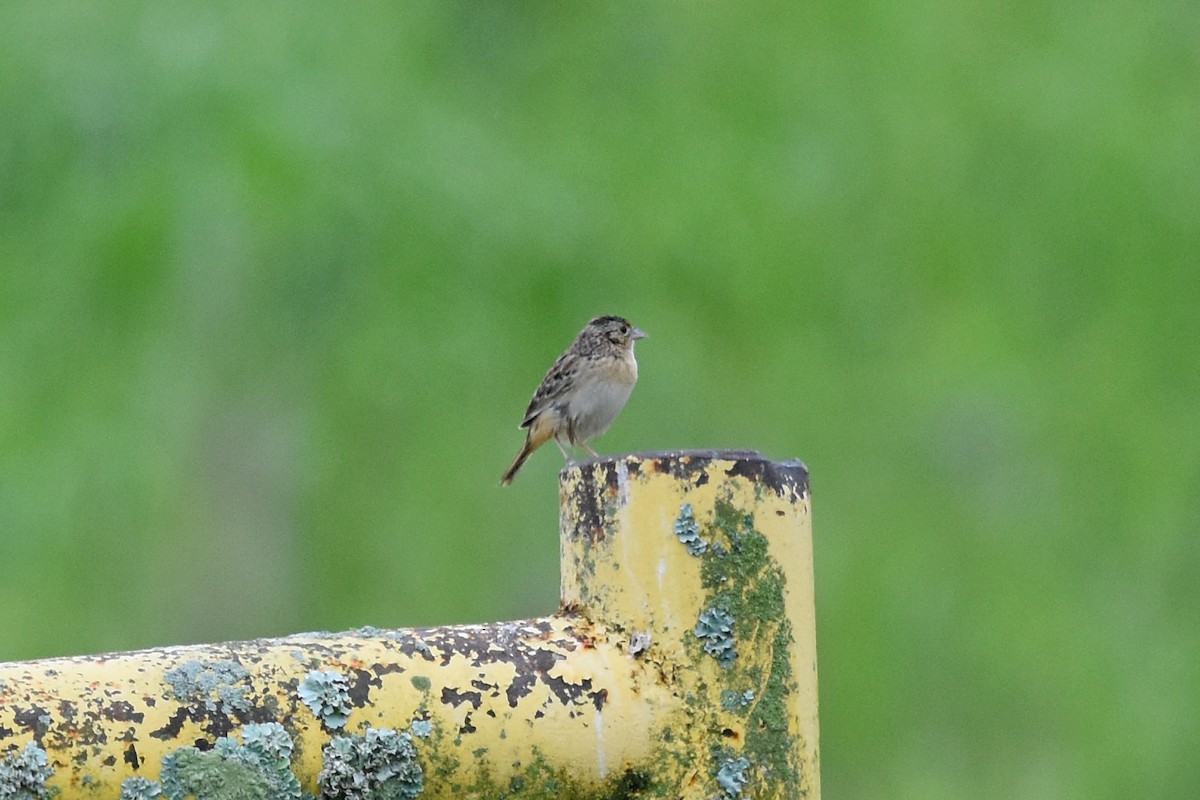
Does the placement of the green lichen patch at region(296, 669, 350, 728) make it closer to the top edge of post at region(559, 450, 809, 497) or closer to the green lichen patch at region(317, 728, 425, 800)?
the green lichen patch at region(317, 728, 425, 800)

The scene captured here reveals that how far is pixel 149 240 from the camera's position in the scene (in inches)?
282

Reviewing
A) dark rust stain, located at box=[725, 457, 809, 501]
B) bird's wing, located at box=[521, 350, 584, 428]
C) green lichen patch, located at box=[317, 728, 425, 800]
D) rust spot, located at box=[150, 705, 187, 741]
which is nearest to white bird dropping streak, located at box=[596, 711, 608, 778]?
green lichen patch, located at box=[317, 728, 425, 800]

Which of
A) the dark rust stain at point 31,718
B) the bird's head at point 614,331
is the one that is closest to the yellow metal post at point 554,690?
the dark rust stain at point 31,718

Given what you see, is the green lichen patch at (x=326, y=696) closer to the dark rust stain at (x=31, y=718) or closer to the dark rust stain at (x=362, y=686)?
the dark rust stain at (x=362, y=686)

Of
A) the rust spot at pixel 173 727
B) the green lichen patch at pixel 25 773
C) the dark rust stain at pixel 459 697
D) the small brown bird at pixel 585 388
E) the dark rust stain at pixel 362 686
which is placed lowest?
the green lichen patch at pixel 25 773

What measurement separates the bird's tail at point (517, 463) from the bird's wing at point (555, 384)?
0.09 meters

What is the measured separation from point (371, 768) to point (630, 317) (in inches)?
215

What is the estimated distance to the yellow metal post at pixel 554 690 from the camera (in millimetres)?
1787

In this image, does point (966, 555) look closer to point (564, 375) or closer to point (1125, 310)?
point (1125, 310)

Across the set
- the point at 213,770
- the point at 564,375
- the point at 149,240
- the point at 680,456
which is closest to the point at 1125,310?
the point at 564,375

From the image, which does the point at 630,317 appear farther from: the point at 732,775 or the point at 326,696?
the point at 326,696

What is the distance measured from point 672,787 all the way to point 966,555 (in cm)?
532

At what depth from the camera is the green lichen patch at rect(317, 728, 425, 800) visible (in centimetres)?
189

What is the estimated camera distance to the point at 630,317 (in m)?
7.32
